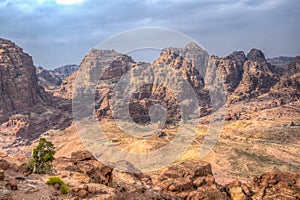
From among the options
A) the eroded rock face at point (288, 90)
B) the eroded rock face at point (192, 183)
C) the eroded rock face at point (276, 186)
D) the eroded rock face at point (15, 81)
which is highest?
the eroded rock face at point (15, 81)

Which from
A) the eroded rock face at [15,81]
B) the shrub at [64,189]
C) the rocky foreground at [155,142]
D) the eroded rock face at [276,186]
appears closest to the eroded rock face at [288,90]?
the rocky foreground at [155,142]

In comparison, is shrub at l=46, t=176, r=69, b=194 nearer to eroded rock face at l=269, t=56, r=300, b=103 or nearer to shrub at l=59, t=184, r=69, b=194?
shrub at l=59, t=184, r=69, b=194

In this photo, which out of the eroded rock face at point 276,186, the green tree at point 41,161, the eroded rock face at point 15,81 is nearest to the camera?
the green tree at point 41,161

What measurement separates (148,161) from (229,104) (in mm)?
114327

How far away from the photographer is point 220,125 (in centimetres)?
14412

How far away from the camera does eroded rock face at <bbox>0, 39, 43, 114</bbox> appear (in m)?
164

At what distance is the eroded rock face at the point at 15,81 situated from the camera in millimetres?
163625

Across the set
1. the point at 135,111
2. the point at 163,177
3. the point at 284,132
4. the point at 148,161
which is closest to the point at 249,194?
the point at 163,177

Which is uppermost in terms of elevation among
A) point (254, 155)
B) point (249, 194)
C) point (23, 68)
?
point (23, 68)

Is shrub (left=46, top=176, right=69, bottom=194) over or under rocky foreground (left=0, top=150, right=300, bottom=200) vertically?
over

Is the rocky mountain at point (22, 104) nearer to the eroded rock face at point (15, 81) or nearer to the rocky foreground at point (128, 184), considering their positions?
the eroded rock face at point (15, 81)

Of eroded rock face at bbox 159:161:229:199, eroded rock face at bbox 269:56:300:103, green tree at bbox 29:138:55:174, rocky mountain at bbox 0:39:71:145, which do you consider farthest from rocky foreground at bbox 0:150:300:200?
eroded rock face at bbox 269:56:300:103

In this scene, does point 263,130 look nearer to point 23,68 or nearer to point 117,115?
point 117,115

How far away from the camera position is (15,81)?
549 ft
